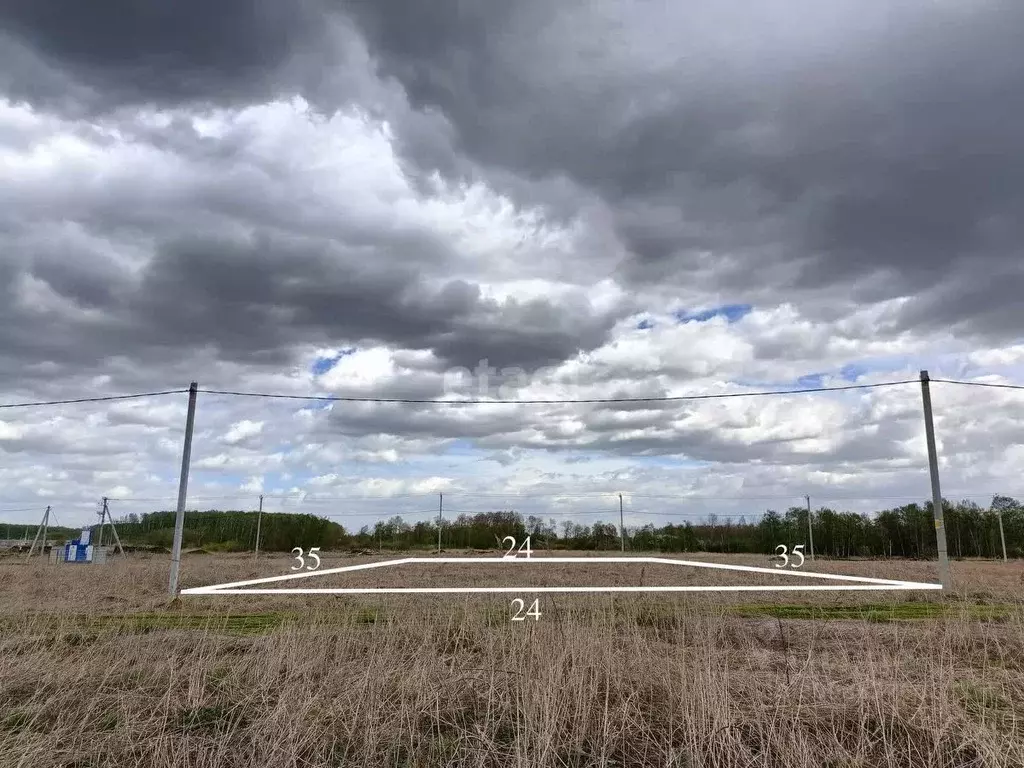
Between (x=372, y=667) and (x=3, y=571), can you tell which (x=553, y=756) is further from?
(x=3, y=571)

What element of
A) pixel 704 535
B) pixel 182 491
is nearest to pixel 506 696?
pixel 182 491

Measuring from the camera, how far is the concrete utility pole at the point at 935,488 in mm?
15406

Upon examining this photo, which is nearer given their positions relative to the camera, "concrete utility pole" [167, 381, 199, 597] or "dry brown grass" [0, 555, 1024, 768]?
"dry brown grass" [0, 555, 1024, 768]

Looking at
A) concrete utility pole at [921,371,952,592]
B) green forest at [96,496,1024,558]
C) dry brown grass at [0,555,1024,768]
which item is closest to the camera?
dry brown grass at [0,555,1024,768]

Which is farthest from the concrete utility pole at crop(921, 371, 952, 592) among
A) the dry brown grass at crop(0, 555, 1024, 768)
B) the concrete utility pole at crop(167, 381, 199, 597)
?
the concrete utility pole at crop(167, 381, 199, 597)

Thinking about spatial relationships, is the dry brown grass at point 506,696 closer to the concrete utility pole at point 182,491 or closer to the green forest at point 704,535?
the concrete utility pole at point 182,491

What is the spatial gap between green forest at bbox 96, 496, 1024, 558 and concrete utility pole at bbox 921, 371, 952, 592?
94.1 feet

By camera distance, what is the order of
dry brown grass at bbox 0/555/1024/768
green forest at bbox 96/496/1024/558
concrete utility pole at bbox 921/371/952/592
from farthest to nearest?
green forest at bbox 96/496/1024/558 → concrete utility pole at bbox 921/371/952/592 → dry brown grass at bbox 0/555/1024/768

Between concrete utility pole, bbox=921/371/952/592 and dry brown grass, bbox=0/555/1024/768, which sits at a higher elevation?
concrete utility pole, bbox=921/371/952/592

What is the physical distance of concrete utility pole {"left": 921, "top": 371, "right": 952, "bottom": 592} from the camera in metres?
15.4

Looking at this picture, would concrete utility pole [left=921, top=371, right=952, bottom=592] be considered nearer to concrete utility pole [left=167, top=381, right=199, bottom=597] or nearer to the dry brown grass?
the dry brown grass

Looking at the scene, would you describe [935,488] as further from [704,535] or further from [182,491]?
[704,535]

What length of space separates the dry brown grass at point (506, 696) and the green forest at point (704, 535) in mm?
35400

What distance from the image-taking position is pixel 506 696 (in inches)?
253
